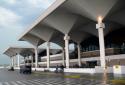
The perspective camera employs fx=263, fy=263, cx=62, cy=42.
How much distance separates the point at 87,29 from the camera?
57.6 metres

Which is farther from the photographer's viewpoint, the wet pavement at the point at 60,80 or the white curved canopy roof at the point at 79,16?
the white curved canopy roof at the point at 79,16

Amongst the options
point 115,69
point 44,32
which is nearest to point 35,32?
point 44,32

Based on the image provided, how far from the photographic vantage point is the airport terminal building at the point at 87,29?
38.5 m

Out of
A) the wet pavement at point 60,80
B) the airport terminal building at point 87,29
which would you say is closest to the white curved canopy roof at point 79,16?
the airport terminal building at point 87,29

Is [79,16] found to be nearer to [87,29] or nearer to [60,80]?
[87,29]

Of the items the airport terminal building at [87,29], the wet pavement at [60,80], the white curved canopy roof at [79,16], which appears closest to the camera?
the wet pavement at [60,80]

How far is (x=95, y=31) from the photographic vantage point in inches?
2279

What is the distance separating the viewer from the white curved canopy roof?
3753 cm

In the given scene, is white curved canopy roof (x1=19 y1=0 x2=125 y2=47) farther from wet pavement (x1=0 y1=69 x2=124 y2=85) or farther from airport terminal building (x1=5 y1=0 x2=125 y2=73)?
wet pavement (x1=0 y1=69 x2=124 y2=85)

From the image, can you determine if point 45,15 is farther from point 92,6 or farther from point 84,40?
point 84,40

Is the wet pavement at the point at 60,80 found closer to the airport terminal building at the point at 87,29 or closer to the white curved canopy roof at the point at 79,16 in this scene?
the airport terminal building at the point at 87,29

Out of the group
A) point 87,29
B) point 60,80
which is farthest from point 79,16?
point 60,80

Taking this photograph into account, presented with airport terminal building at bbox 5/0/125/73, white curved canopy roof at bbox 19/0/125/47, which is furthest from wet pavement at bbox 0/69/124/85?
white curved canopy roof at bbox 19/0/125/47

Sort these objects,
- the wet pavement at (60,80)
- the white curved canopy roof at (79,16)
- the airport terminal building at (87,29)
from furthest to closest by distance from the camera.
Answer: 1. the airport terminal building at (87,29)
2. the white curved canopy roof at (79,16)
3. the wet pavement at (60,80)
